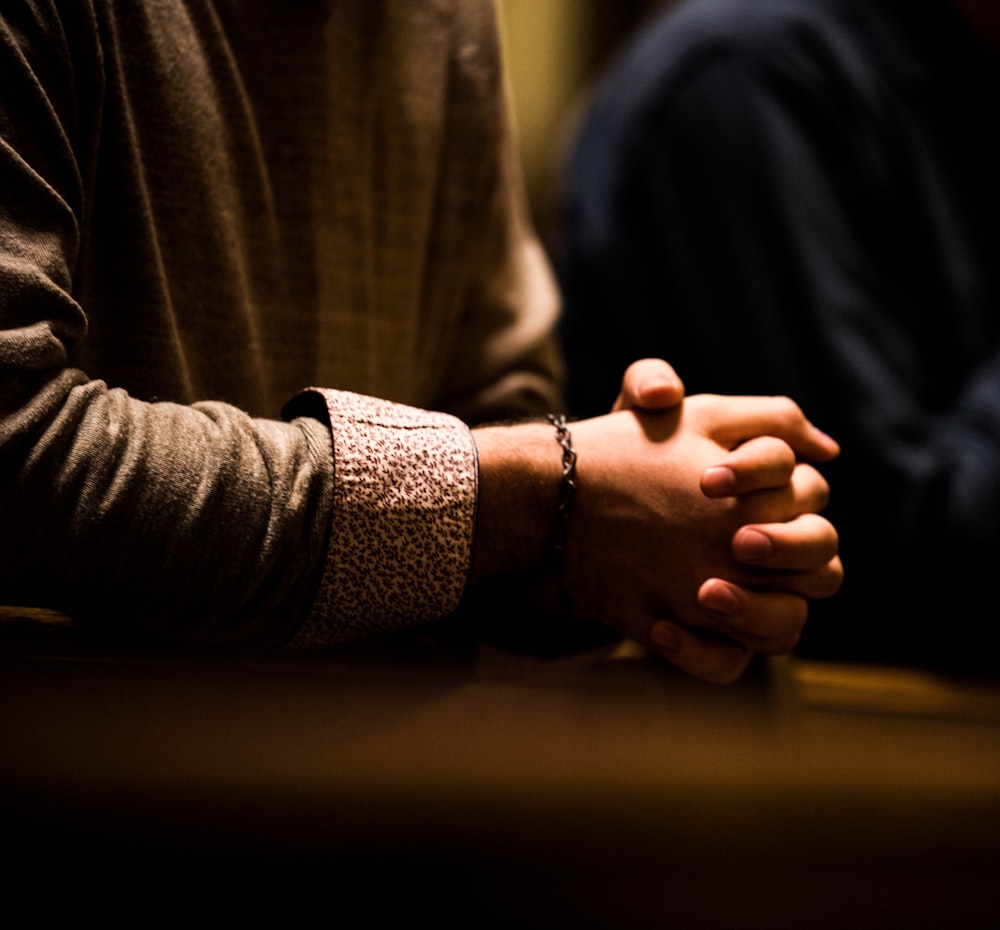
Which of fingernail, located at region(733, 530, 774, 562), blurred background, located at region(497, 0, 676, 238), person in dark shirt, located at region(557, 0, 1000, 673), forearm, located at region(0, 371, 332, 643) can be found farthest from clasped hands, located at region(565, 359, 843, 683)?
blurred background, located at region(497, 0, 676, 238)

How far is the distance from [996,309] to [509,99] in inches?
24.8

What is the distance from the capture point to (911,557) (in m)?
1.13

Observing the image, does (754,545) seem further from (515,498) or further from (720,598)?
(515,498)

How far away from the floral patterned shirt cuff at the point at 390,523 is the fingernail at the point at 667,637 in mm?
127

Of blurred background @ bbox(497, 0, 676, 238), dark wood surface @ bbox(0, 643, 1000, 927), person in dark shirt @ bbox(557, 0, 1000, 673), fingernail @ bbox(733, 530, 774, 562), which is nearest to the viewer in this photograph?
dark wood surface @ bbox(0, 643, 1000, 927)

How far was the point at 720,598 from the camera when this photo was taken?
A: 24.7 inches

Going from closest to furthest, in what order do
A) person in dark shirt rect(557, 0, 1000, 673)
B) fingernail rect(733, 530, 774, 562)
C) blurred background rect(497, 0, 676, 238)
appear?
1. fingernail rect(733, 530, 774, 562)
2. person in dark shirt rect(557, 0, 1000, 673)
3. blurred background rect(497, 0, 676, 238)

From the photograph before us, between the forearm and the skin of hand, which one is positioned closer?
the forearm

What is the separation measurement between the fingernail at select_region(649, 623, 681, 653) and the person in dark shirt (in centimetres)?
45

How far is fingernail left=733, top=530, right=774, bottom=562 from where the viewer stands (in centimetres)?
62

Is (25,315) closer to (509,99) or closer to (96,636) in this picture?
(96,636)

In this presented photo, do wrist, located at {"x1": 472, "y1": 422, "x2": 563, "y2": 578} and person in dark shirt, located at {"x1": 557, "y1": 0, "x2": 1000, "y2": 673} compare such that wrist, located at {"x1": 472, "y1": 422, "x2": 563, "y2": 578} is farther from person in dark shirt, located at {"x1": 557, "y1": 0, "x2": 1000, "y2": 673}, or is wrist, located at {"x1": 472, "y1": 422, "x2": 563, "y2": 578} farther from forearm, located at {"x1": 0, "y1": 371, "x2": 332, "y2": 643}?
person in dark shirt, located at {"x1": 557, "y1": 0, "x2": 1000, "y2": 673}

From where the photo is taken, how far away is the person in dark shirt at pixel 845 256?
1125mm

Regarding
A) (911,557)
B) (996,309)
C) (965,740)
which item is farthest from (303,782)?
(996,309)
